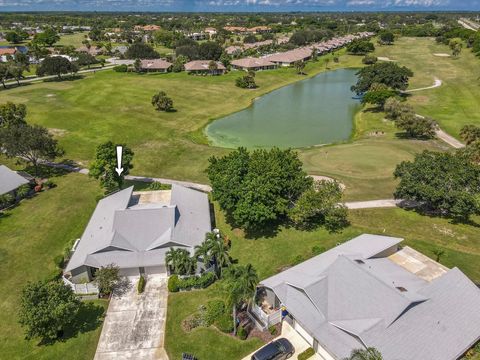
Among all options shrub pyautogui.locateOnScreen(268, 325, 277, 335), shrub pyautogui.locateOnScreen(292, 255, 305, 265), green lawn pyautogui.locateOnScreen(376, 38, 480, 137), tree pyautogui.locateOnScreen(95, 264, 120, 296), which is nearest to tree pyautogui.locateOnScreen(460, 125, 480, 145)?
green lawn pyautogui.locateOnScreen(376, 38, 480, 137)

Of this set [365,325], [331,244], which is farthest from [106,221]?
[365,325]

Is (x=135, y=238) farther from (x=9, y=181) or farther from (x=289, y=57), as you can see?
(x=289, y=57)

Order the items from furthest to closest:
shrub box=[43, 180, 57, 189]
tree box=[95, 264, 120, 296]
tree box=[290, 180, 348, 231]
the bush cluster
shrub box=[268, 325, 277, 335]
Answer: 1. shrub box=[43, 180, 57, 189]
2. tree box=[290, 180, 348, 231]
3. the bush cluster
4. tree box=[95, 264, 120, 296]
5. shrub box=[268, 325, 277, 335]

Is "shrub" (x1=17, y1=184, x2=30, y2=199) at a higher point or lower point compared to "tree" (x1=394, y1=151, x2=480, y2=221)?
lower

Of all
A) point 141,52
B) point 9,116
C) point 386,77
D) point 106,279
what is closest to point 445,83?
point 386,77

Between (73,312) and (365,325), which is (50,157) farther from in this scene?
(365,325)

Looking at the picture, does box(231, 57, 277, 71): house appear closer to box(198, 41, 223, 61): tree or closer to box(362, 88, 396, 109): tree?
box(198, 41, 223, 61): tree

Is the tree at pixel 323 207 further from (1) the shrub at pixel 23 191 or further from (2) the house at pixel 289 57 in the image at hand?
(2) the house at pixel 289 57
